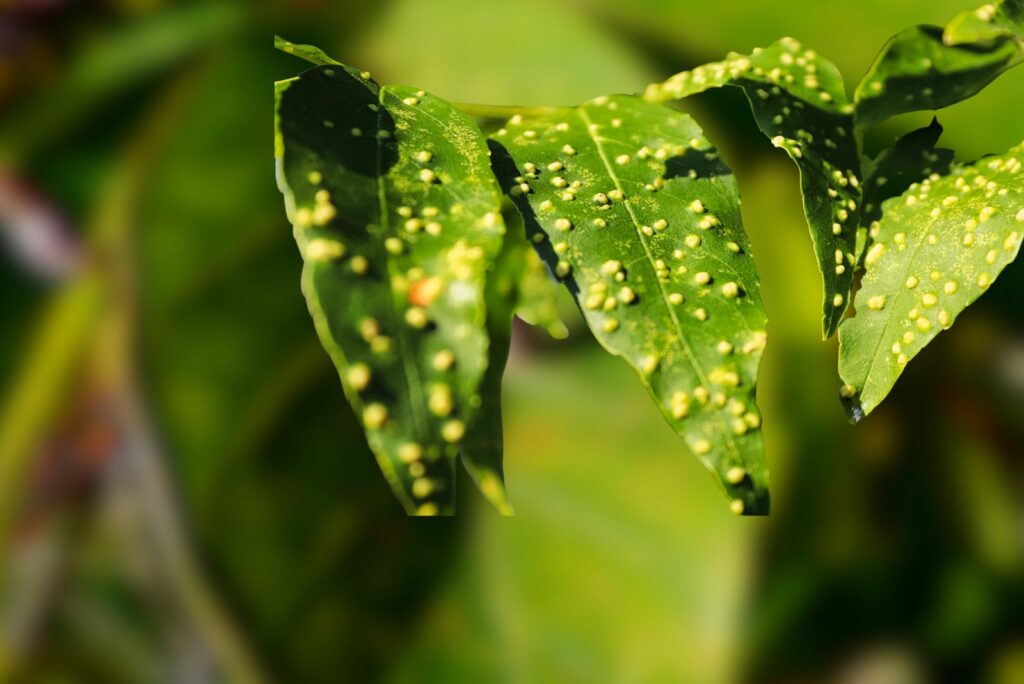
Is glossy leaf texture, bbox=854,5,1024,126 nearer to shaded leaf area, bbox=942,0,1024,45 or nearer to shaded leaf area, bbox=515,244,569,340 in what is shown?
shaded leaf area, bbox=942,0,1024,45

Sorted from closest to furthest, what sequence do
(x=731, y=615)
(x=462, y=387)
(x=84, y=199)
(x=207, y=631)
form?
(x=462, y=387) < (x=731, y=615) < (x=207, y=631) < (x=84, y=199)

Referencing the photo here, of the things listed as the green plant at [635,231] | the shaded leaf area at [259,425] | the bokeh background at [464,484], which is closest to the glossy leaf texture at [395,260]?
the green plant at [635,231]

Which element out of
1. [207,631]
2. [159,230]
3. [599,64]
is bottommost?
[207,631]

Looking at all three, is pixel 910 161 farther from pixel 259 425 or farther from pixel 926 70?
pixel 259 425

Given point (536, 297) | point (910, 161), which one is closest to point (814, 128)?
point (910, 161)

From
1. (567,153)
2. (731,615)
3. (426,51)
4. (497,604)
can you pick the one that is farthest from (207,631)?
(567,153)

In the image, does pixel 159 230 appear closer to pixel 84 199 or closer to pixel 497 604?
pixel 84 199

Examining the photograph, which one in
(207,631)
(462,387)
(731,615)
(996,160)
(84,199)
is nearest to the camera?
(462,387)
